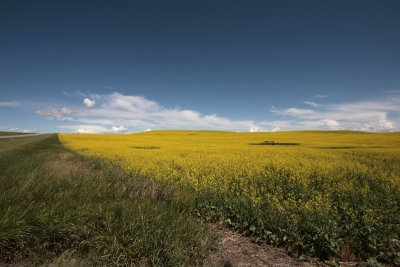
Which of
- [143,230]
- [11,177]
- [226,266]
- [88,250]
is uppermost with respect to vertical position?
[11,177]

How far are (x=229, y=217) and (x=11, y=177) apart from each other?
4570 mm

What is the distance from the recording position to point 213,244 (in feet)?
14.1

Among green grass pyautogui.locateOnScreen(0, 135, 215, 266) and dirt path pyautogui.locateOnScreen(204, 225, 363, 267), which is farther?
dirt path pyautogui.locateOnScreen(204, 225, 363, 267)

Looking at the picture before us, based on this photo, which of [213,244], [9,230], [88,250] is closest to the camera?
[9,230]

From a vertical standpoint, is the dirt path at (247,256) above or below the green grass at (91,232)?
below

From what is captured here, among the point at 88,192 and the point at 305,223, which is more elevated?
the point at 88,192

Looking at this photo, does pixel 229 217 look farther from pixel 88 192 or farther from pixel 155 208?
pixel 88 192

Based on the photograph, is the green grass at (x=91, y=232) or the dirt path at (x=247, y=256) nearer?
the green grass at (x=91, y=232)

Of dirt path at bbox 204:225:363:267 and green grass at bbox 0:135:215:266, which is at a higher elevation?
green grass at bbox 0:135:215:266

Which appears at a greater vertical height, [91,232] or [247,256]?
[91,232]

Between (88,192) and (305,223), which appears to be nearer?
(305,223)

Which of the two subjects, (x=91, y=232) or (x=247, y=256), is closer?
(x=91, y=232)

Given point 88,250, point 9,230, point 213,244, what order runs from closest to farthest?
1. point 9,230
2. point 88,250
3. point 213,244

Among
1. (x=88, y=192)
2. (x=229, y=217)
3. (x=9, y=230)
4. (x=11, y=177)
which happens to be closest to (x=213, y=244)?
(x=229, y=217)
